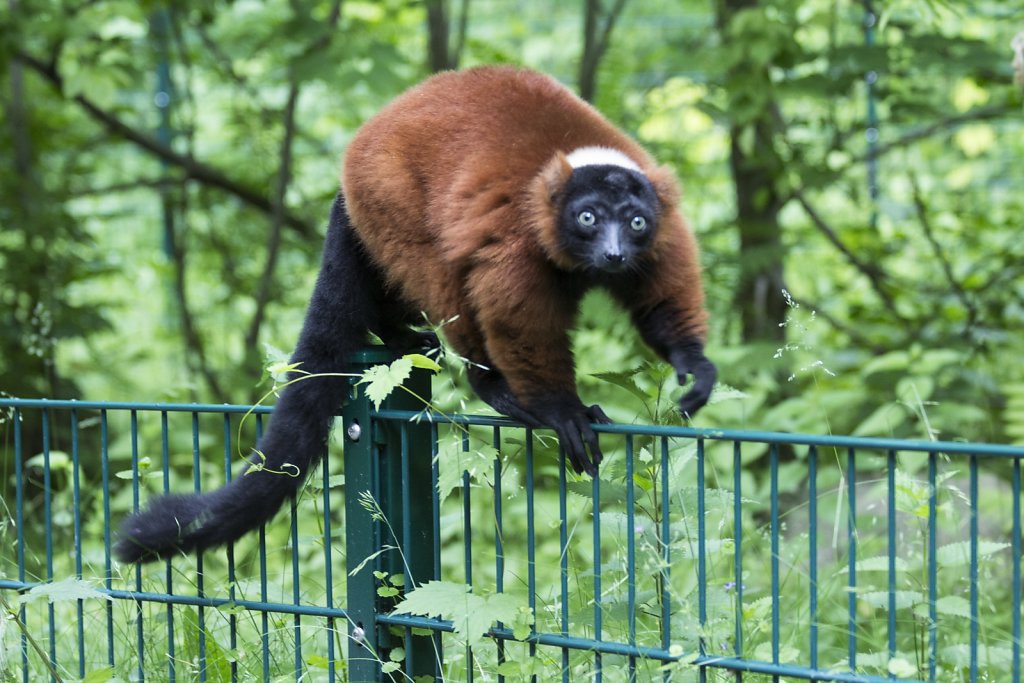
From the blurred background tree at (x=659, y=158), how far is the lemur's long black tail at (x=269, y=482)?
1280mm

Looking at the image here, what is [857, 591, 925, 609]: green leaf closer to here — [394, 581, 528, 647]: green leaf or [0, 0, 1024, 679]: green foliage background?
[394, 581, 528, 647]: green leaf

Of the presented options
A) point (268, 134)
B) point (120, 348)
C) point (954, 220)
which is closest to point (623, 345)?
point (954, 220)

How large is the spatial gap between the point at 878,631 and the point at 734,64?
8.57 ft

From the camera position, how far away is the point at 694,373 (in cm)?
292

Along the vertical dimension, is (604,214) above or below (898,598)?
above

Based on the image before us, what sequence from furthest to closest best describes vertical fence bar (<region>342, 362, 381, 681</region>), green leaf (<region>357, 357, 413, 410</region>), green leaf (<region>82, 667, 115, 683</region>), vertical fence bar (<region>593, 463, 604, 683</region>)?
1. vertical fence bar (<region>342, 362, 381, 681</region>)
2. green leaf (<region>82, 667, 115, 683</region>)
3. green leaf (<region>357, 357, 413, 410</region>)
4. vertical fence bar (<region>593, 463, 604, 683</region>)

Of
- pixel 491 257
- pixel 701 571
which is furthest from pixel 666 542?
pixel 491 257

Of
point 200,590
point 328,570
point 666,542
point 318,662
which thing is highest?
point 666,542

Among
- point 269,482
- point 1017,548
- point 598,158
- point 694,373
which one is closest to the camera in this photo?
point 1017,548

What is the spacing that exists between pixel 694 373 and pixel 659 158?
3.55m

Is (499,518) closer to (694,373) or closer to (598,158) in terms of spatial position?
(694,373)

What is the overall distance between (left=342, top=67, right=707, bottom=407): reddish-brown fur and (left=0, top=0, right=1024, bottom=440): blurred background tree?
1.07 m

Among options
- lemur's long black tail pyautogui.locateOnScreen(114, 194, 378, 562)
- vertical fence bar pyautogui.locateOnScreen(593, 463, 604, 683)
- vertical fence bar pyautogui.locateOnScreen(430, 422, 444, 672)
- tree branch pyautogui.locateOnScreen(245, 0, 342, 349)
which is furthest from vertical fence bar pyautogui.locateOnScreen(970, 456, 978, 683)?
tree branch pyautogui.locateOnScreen(245, 0, 342, 349)

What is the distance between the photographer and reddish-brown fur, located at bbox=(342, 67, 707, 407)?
9.67 feet
